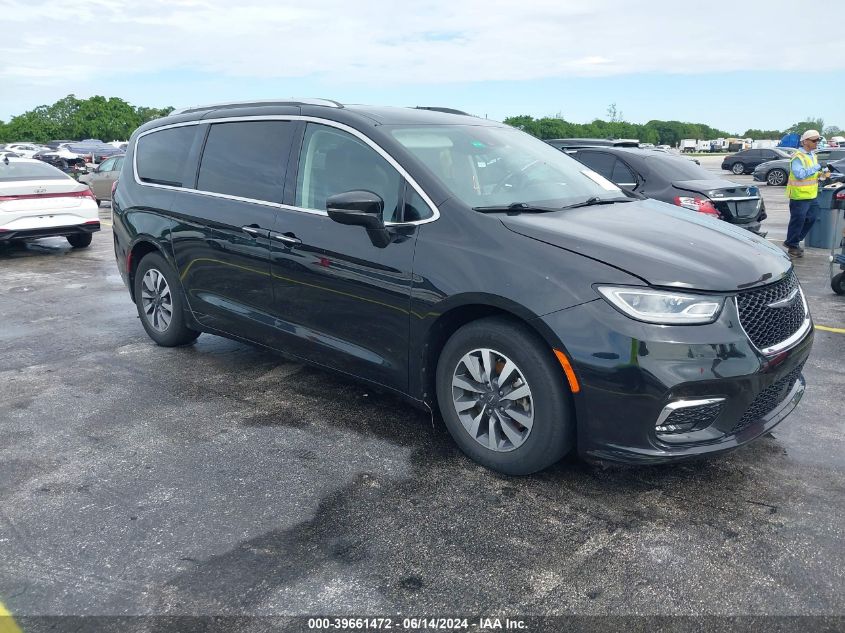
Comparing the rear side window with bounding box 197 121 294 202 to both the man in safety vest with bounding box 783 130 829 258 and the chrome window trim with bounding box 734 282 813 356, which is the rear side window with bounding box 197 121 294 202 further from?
the man in safety vest with bounding box 783 130 829 258

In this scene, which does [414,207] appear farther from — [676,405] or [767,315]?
[767,315]

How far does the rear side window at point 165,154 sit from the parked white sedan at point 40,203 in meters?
5.66

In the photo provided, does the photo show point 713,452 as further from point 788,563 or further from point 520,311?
point 520,311

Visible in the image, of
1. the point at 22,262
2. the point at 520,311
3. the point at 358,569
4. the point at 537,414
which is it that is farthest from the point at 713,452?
the point at 22,262

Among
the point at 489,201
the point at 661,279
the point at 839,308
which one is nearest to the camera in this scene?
the point at 661,279

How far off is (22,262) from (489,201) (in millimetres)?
9104

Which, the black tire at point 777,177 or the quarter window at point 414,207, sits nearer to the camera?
the quarter window at point 414,207

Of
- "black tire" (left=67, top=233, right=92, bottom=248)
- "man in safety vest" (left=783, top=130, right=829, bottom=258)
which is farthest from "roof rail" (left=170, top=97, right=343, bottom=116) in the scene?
"man in safety vest" (left=783, top=130, right=829, bottom=258)

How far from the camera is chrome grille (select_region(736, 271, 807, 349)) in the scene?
329 cm

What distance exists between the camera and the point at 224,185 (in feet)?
16.3

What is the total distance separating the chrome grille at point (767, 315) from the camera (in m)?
3.29

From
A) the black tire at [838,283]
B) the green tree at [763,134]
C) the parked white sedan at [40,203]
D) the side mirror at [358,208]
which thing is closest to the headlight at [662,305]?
the side mirror at [358,208]

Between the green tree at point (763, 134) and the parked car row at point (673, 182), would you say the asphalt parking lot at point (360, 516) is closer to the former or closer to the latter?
the parked car row at point (673, 182)

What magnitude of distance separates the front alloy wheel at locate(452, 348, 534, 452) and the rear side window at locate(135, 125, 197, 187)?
9.51 ft
